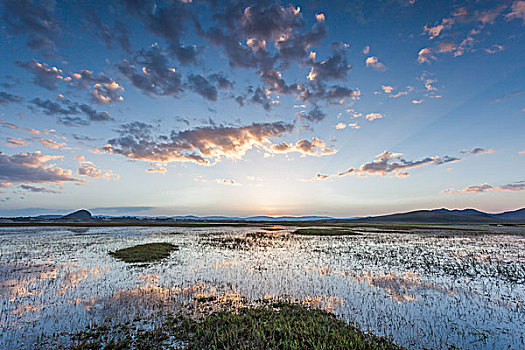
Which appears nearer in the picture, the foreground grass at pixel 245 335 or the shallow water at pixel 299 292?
the foreground grass at pixel 245 335

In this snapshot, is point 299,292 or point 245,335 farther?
point 299,292

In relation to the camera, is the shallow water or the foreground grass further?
the shallow water

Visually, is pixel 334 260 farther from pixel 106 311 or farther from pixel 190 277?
pixel 106 311

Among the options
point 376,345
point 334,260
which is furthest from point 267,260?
point 376,345

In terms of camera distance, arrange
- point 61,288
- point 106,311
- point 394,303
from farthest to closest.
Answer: point 61,288 < point 394,303 < point 106,311

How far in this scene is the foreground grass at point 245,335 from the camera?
956 centimetres

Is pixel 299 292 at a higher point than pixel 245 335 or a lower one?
lower

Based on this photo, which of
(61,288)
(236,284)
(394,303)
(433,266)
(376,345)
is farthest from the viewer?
(433,266)

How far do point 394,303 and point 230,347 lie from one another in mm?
10056

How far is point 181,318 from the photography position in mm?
12188

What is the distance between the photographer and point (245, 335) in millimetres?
10453

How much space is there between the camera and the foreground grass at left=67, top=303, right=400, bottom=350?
376 inches

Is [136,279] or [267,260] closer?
[136,279]

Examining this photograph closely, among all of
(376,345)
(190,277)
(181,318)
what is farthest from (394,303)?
(190,277)
